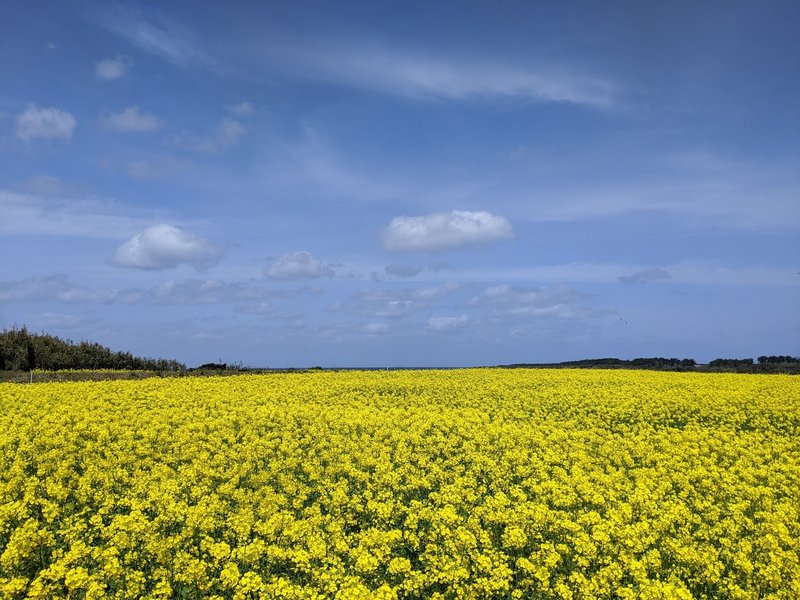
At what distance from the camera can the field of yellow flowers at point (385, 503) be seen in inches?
334

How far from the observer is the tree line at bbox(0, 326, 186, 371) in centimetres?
4506

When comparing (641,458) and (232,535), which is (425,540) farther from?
(641,458)

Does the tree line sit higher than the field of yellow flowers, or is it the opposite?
the tree line

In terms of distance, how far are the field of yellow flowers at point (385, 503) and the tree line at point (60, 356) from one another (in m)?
25.6

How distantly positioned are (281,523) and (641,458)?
1060cm

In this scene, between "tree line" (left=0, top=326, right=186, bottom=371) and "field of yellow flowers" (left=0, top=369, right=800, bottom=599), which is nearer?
"field of yellow flowers" (left=0, top=369, right=800, bottom=599)

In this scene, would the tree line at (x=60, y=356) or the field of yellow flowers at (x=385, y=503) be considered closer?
the field of yellow flowers at (x=385, y=503)

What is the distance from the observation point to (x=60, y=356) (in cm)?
4641

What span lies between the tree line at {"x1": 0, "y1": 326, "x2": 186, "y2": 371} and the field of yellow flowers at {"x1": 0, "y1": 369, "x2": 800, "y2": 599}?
2558cm

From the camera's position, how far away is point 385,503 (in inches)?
440

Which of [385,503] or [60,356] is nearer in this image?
[385,503]

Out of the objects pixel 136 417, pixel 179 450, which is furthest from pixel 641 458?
pixel 136 417

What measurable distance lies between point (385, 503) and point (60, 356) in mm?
44225

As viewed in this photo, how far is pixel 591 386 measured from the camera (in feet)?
108
